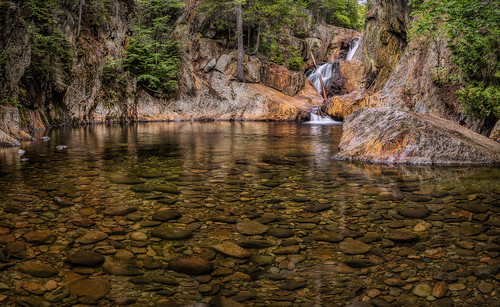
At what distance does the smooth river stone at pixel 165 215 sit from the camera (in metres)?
3.53

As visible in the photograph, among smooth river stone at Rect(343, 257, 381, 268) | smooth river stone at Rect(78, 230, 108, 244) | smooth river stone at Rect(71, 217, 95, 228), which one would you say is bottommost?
smooth river stone at Rect(343, 257, 381, 268)

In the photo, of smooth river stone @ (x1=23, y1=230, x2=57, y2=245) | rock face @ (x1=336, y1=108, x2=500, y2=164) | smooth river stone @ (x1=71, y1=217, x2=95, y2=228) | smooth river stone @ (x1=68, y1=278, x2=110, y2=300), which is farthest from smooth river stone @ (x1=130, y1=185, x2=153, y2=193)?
rock face @ (x1=336, y1=108, x2=500, y2=164)

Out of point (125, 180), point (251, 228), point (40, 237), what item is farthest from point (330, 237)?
point (125, 180)

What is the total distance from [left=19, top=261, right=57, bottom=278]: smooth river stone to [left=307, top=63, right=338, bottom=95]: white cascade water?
96.9ft

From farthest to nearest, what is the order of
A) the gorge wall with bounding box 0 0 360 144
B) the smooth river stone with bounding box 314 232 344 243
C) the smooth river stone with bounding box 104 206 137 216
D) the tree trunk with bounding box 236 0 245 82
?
the tree trunk with bounding box 236 0 245 82 → the gorge wall with bounding box 0 0 360 144 → the smooth river stone with bounding box 104 206 137 216 → the smooth river stone with bounding box 314 232 344 243

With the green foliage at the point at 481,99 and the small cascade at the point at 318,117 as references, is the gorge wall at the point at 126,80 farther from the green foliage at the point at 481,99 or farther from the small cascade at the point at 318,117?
the green foliage at the point at 481,99

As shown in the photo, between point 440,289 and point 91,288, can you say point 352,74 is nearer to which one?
point 440,289

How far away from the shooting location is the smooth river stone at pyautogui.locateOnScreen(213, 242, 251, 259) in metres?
2.76

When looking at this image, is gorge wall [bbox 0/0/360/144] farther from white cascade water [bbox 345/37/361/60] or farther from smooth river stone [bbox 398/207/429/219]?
smooth river stone [bbox 398/207/429/219]

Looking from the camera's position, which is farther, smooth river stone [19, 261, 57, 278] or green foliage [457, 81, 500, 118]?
green foliage [457, 81, 500, 118]

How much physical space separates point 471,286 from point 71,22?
22835 millimetres

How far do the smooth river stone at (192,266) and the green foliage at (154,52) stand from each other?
2185cm

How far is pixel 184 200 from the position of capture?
4215 mm

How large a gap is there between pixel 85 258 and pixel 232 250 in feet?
3.89
